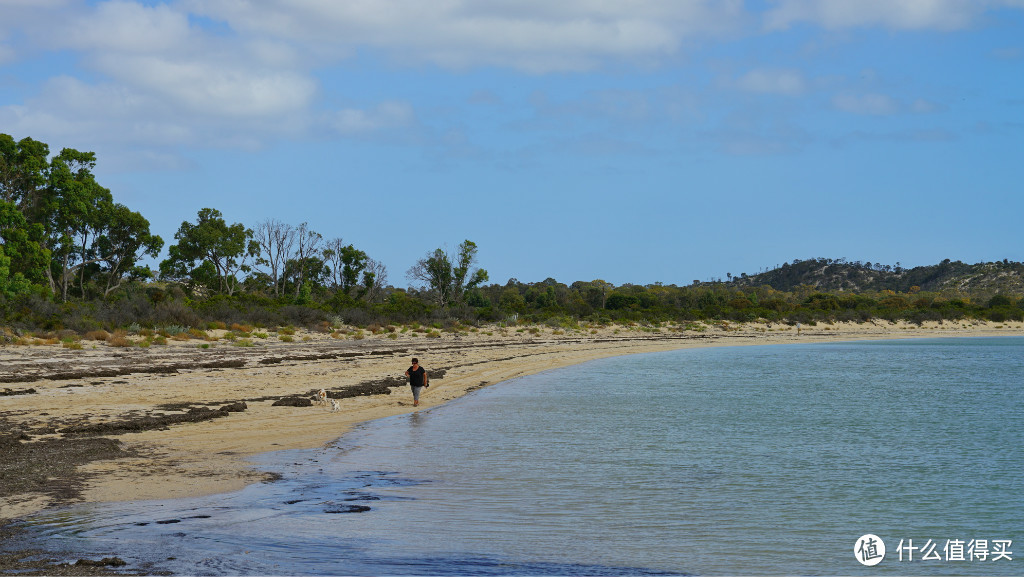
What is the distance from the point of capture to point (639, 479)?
41.0 feet

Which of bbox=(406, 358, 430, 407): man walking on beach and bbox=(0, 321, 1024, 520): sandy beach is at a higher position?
bbox=(406, 358, 430, 407): man walking on beach

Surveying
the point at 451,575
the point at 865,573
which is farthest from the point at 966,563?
the point at 451,575

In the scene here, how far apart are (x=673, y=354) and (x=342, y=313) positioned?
71.5ft

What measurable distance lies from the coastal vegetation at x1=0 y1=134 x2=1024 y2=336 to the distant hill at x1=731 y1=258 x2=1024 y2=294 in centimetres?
3139

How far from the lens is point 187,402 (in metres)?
17.7

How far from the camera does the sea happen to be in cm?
802

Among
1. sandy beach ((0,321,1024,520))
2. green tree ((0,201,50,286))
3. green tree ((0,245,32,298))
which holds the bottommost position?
sandy beach ((0,321,1024,520))

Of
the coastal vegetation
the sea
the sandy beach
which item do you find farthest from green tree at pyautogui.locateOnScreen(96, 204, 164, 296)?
the sea

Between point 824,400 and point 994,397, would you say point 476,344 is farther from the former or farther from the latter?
point 994,397

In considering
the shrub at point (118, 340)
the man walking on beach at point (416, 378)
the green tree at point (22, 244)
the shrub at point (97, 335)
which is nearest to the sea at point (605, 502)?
the man walking on beach at point (416, 378)

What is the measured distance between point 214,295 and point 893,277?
14027 centimetres

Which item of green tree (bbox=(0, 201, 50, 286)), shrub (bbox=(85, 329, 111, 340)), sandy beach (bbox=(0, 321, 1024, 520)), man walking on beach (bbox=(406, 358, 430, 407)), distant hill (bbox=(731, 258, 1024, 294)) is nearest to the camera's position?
sandy beach (bbox=(0, 321, 1024, 520))

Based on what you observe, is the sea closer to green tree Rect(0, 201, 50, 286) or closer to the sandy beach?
the sandy beach

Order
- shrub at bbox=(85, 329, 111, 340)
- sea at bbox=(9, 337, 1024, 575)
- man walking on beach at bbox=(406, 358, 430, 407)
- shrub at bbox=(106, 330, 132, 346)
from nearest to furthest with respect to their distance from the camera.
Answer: sea at bbox=(9, 337, 1024, 575), man walking on beach at bbox=(406, 358, 430, 407), shrub at bbox=(106, 330, 132, 346), shrub at bbox=(85, 329, 111, 340)
